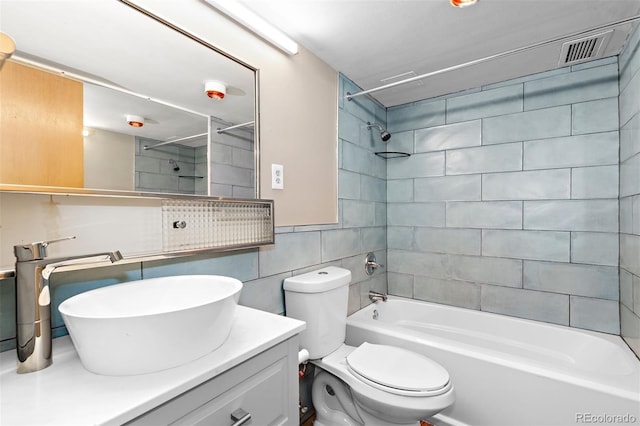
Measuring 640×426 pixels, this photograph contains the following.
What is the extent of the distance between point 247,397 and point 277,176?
3.56ft

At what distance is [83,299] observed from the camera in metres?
0.85

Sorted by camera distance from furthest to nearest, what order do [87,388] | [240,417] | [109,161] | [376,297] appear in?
[376,297]
[109,161]
[240,417]
[87,388]

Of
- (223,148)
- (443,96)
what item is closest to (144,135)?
(223,148)

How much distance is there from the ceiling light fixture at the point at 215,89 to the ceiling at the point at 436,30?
436mm

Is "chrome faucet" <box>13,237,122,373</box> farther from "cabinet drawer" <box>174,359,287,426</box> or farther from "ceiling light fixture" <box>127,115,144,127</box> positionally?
"ceiling light fixture" <box>127,115,144,127</box>

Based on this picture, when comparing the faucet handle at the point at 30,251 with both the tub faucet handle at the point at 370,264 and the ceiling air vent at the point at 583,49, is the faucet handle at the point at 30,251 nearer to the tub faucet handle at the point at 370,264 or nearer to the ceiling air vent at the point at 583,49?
the tub faucet handle at the point at 370,264

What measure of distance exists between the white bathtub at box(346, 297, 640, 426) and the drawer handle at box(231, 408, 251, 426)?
1273 millimetres

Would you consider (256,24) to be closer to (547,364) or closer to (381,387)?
(381,387)

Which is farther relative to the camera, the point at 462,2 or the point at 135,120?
the point at 462,2

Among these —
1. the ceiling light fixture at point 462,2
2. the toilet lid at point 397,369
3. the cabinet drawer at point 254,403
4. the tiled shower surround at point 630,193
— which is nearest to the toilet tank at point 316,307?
the toilet lid at point 397,369

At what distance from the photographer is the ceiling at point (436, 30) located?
1488 millimetres

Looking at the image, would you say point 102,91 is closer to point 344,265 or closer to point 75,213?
point 75,213

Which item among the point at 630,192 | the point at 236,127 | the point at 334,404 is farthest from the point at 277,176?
the point at 630,192

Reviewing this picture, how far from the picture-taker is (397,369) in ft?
4.91
